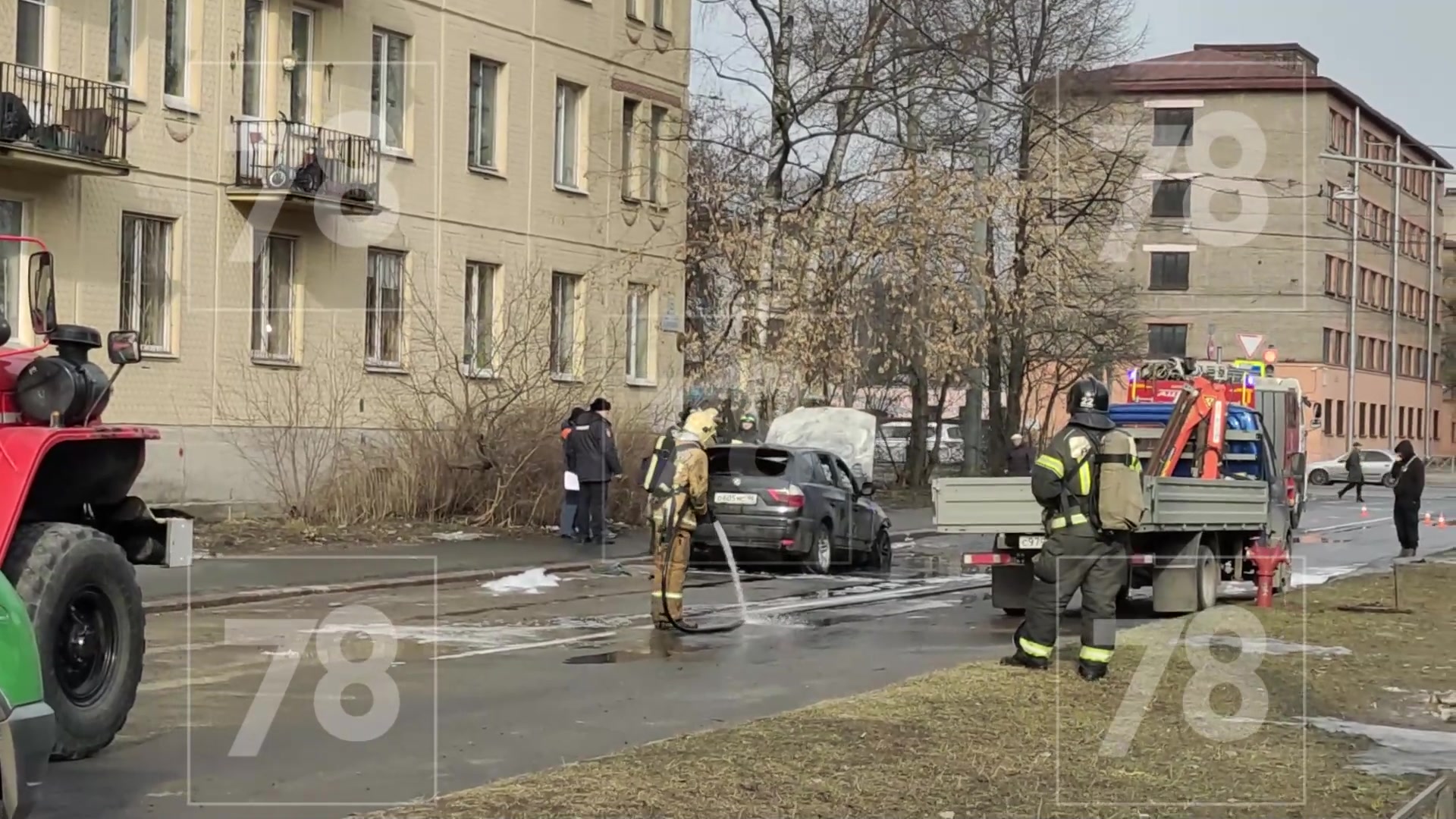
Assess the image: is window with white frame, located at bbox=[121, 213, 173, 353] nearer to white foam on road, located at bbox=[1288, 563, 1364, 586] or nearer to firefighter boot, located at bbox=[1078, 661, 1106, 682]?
white foam on road, located at bbox=[1288, 563, 1364, 586]

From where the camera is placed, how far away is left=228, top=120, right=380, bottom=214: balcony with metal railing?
26359 millimetres

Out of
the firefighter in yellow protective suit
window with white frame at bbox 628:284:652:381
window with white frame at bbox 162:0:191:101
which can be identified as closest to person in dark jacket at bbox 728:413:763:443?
window with white frame at bbox 628:284:652:381

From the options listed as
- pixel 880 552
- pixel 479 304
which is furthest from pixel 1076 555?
pixel 479 304

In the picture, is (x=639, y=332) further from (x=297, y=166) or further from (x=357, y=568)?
(x=357, y=568)

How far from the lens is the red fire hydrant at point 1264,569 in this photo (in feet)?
59.0

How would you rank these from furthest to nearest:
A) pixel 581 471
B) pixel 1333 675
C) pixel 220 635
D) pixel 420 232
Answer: pixel 420 232
pixel 581 471
pixel 220 635
pixel 1333 675

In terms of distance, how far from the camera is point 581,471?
24469 mm

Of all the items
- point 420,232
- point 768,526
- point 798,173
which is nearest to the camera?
point 768,526

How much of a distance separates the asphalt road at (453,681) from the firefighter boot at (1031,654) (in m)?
0.97

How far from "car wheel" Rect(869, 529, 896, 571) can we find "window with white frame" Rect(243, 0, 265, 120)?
11.0 meters

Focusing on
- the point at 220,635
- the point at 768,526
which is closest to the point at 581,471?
the point at 768,526

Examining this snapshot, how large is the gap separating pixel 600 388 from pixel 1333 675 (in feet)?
66.9

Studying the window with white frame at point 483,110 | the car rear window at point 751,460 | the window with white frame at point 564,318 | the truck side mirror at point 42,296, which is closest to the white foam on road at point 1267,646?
the car rear window at point 751,460

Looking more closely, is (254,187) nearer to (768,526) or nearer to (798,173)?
(768,526)
